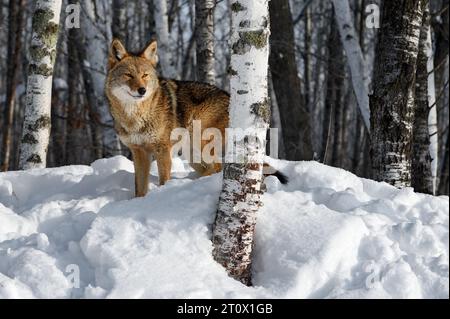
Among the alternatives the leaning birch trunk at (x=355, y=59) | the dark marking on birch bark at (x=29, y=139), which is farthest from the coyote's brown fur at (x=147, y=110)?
the leaning birch trunk at (x=355, y=59)

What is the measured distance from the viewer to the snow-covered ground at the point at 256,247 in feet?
11.9

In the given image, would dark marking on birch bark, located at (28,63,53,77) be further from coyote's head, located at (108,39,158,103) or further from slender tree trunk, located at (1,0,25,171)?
slender tree trunk, located at (1,0,25,171)

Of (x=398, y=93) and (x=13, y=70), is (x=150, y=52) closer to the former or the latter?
(x=398, y=93)

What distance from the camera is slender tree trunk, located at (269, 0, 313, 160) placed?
31.6 ft

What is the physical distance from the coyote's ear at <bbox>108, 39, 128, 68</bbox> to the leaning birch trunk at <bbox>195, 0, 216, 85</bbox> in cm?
286

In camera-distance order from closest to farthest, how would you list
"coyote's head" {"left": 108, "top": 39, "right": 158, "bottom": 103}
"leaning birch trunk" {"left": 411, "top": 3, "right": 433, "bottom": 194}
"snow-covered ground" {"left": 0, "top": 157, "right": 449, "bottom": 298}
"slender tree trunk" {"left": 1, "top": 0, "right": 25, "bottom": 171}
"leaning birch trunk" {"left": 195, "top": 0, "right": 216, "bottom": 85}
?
"snow-covered ground" {"left": 0, "top": 157, "right": 449, "bottom": 298}, "coyote's head" {"left": 108, "top": 39, "right": 158, "bottom": 103}, "leaning birch trunk" {"left": 411, "top": 3, "right": 433, "bottom": 194}, "leaning birch trunk" {"left": 195, "top": 0, "right": 216, "bottom": 85}, "slender tree trunk" {"left": 1, "top": 0, "right": 25, "bottom": 171}

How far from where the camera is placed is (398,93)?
5.54 m

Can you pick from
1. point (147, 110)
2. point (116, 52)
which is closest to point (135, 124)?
point (147, 110)

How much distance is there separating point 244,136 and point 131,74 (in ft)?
7.45

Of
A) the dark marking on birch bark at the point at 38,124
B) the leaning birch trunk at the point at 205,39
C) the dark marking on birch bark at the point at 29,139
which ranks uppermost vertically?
the leaning birch trunk at the point at 205,39

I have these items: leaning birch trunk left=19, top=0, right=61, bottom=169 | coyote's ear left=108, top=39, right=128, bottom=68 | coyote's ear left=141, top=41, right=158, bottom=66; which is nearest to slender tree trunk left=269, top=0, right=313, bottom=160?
coyote's ear left=141, top=41, right=158, bottom=66

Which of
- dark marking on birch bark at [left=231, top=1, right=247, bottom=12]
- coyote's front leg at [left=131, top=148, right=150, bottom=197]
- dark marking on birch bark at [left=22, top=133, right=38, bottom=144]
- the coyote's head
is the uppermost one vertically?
dark marking on birch bark at [left=231, top=1, right=247, bottom=12]

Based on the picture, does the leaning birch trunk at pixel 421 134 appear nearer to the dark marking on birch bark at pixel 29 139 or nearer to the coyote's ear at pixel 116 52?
the coyote's ear at pixel 116 52

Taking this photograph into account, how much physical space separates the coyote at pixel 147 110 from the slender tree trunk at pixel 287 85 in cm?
371
